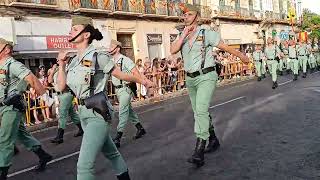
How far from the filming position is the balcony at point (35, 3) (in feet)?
60.9

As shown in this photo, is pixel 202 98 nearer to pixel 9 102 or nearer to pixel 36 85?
pixel 36 85

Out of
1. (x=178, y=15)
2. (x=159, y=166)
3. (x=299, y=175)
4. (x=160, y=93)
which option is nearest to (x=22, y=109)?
(x=159, y=166)

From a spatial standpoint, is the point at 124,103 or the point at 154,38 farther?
the point at 154,38

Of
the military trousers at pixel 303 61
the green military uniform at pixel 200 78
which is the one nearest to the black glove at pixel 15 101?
the green military uniform at pixel 200 78

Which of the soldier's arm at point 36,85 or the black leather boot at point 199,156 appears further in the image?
the black leather boot at point 199,156

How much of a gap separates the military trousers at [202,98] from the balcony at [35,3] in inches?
572

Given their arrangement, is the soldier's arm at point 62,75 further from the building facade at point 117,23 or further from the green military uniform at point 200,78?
the building facade at point 117,23

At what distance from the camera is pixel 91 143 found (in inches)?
153

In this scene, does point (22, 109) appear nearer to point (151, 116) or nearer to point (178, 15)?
point (151, 116)

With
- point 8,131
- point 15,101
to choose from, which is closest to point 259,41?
point 15,101

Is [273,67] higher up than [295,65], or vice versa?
[273,67]

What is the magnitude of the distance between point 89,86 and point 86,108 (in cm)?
20

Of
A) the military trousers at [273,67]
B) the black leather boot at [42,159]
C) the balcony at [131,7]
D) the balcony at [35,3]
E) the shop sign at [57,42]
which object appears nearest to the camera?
the black leather boot at [42,159]

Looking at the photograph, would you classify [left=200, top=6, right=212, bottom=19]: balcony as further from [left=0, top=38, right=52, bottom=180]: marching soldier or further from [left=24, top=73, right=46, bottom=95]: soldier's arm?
[left=24, top=73, right=46, bottom=95]: soldier's arm
